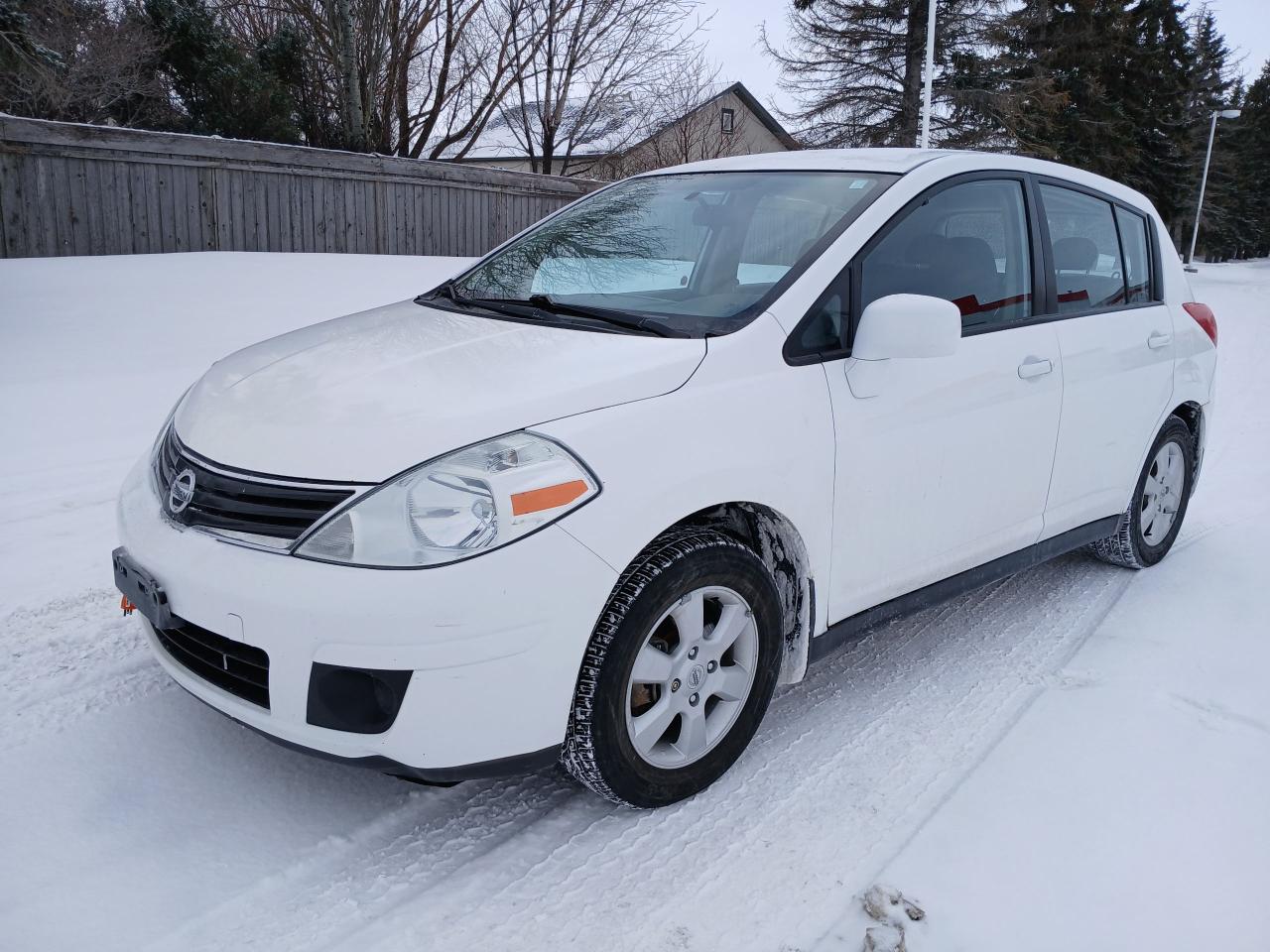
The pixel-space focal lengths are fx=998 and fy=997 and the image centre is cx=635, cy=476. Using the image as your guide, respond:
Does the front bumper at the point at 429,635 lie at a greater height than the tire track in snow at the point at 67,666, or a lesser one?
greater

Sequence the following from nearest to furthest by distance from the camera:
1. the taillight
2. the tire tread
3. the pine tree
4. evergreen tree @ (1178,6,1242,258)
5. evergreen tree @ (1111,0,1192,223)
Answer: the tire tread, the taillight, the pine tree, evergreen tree @ (1111,0,1192,223), evergreen tree @ (1178,6,1242,258)

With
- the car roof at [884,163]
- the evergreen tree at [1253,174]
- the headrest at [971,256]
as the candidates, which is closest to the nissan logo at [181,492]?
the car roof at [884,163]

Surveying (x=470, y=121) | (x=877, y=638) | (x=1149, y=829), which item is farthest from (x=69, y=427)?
(x=470, y=121)

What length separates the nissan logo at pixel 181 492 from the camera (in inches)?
97.8

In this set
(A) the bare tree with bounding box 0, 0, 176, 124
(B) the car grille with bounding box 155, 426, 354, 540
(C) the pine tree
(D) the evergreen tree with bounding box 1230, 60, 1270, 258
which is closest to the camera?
(B) the car grille with bounding box 155, 426, 354, 540

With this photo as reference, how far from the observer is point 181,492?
251 cm

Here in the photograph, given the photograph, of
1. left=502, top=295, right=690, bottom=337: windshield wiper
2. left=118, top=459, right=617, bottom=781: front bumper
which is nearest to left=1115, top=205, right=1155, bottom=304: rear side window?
left=502, top=295, right=690, bottom=337: windshield wiper

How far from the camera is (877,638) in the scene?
12.7ft

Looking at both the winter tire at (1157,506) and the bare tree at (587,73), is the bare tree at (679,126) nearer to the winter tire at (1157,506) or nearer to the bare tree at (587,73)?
the bare tree at (587,73)

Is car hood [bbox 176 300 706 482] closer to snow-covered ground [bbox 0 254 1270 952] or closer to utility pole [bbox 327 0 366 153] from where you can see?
snow-covered ground [bbox 0 254 1270 952]

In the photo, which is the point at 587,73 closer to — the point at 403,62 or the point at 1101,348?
the point at 403,62

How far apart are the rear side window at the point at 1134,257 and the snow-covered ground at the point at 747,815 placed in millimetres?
1368

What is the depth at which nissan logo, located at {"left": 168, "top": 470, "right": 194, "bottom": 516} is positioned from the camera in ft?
8.15

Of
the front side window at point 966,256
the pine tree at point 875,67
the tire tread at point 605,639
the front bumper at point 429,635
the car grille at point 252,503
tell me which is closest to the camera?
the front bumper at point 429,635
